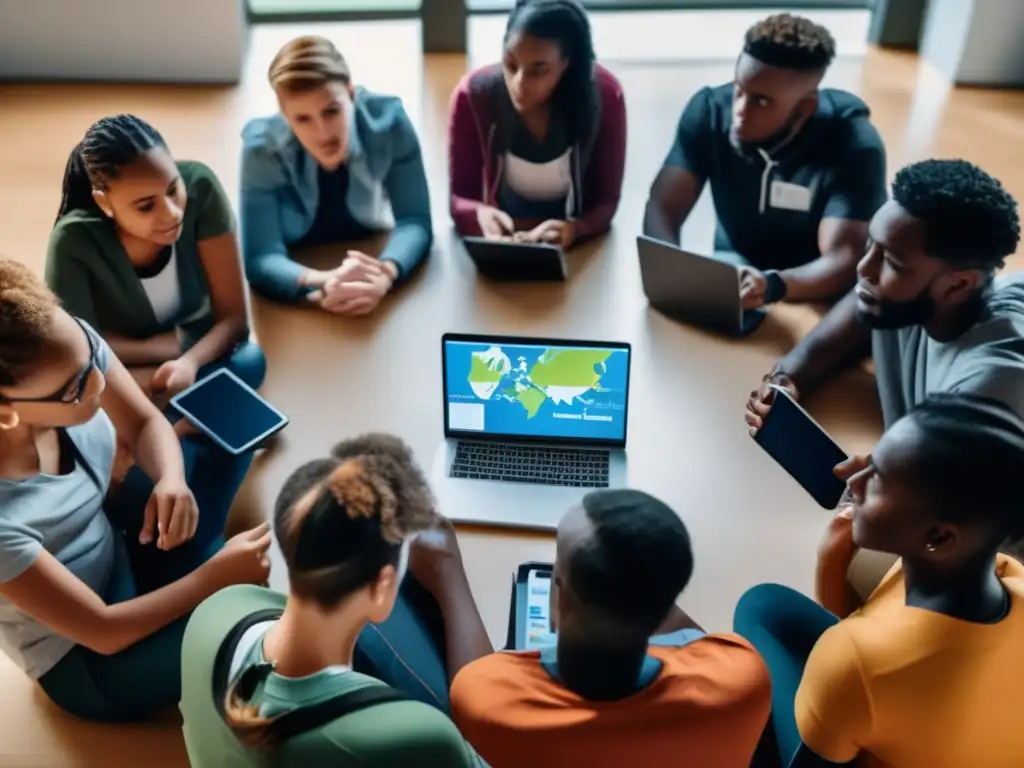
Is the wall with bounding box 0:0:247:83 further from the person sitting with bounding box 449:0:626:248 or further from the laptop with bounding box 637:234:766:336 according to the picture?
the laptop with bounding box 637:234:766:336


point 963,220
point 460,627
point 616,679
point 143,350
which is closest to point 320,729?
point 616,679

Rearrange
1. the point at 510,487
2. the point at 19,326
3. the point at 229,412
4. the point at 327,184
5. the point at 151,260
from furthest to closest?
the point at 327,184
the point at 151,260
the point at 229,412
the point at 510,487
the point at 19,326

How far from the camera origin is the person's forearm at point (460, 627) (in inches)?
60.9

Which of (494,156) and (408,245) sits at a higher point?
(494,156)

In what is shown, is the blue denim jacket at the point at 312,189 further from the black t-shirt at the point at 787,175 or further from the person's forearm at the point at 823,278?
the person's forearm at the point at 823,278

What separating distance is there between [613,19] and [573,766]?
4.46 m

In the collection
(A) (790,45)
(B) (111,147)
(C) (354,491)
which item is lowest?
(C) (354,491)

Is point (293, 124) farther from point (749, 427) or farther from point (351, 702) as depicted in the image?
point (351, 702)

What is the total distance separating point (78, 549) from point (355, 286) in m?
1.02

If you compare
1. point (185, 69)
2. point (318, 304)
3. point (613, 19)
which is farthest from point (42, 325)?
point (613, 19)

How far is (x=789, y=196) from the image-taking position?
8.20 ft

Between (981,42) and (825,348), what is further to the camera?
(981,42)

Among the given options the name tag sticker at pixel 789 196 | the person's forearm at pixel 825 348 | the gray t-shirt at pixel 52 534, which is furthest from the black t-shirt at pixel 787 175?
the gray t-shirt at pixel 52 534

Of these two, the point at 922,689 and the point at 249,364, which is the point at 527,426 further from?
the point at 922,689
